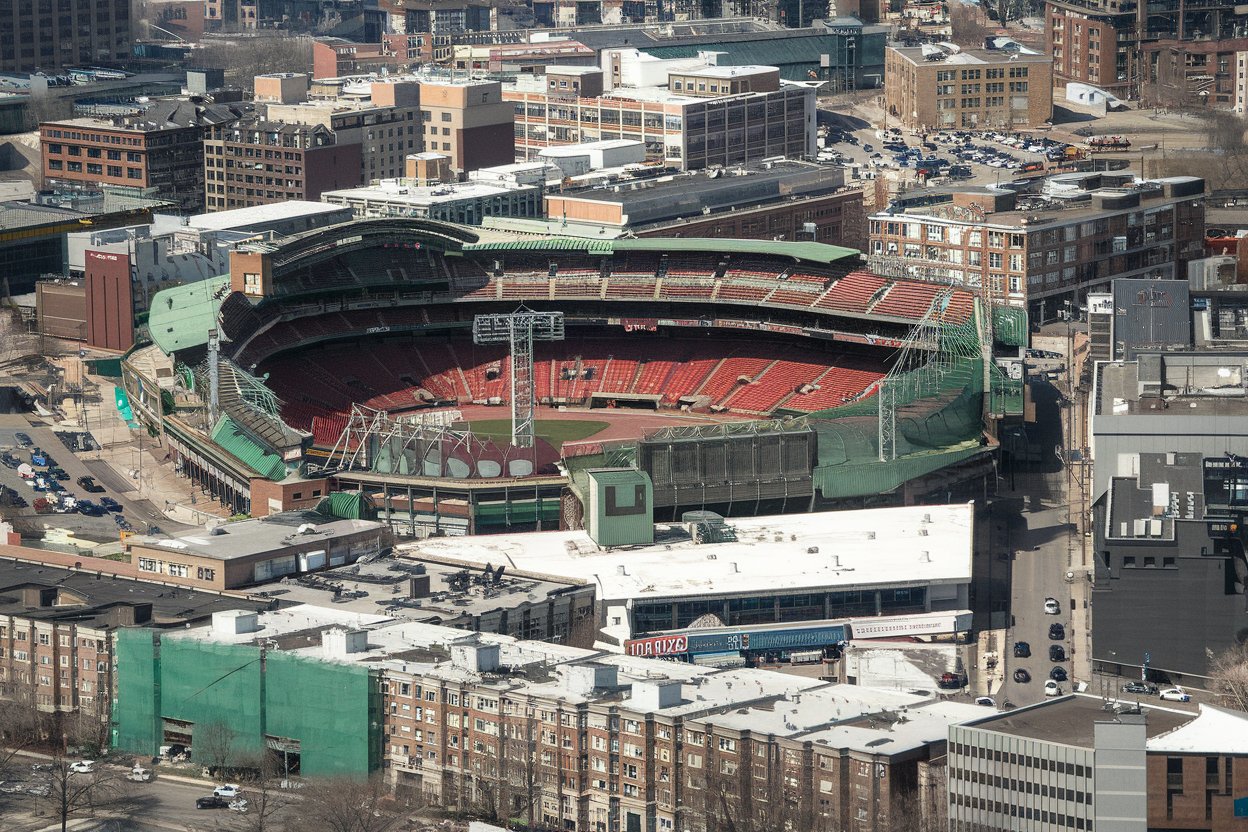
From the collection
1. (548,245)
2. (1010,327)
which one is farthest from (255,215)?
(1010,327)

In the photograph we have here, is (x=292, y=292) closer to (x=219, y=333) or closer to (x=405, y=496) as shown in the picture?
(x=219, y=333)

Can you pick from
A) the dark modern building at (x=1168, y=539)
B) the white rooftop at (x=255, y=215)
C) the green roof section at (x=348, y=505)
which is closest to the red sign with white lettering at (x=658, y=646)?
the dark modern building at (x=1168, y=539)

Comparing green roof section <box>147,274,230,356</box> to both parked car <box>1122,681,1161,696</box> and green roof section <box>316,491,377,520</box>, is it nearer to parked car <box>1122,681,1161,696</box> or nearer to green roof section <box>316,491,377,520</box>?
green roof section <box>316,491,377,520</box>

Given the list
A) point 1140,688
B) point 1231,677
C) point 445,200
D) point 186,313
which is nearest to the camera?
point 1231,677

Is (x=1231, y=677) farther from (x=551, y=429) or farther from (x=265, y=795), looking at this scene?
(x=551, y=429)

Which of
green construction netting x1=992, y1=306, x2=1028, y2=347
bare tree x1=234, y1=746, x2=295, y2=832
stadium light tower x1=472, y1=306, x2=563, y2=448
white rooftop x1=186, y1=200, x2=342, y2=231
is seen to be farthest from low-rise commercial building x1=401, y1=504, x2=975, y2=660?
white rooftop x1=186, y1=200, x2=342, y2=231

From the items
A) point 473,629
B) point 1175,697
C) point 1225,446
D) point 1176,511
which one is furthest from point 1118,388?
point 473,629
